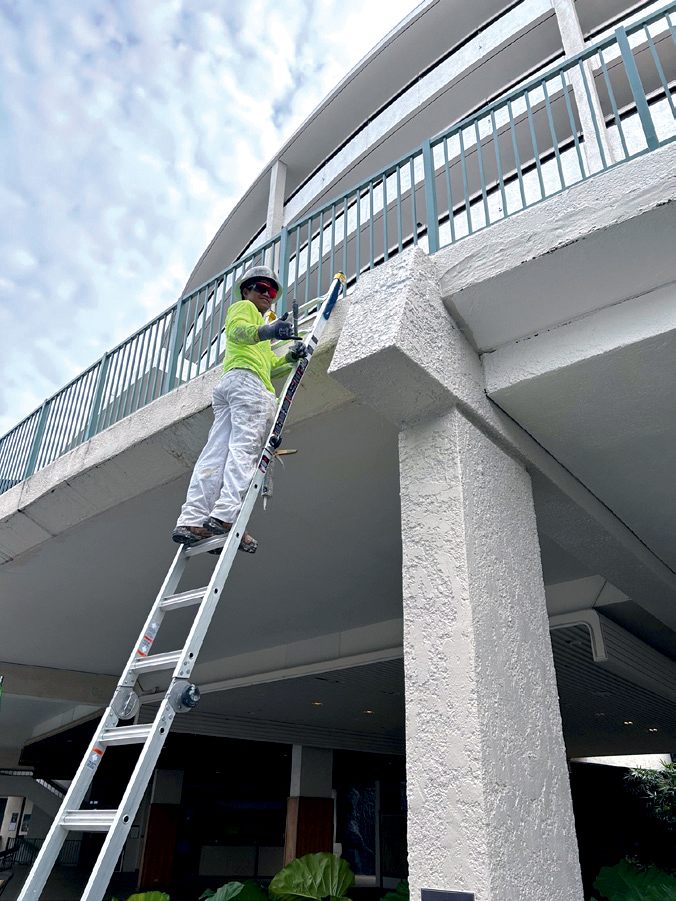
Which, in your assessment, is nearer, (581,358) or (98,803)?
(581,358)

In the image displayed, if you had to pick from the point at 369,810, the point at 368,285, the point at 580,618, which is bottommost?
the point at 369,810

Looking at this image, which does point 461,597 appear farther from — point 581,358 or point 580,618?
point 580,618

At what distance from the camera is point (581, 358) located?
3295mm

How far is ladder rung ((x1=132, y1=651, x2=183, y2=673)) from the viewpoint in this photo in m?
2.71

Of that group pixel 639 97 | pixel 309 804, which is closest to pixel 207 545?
pixel 639 97

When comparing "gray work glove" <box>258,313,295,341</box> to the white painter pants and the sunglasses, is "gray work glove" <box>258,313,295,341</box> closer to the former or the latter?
the white painter pants

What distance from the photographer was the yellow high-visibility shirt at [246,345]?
3.85 metres

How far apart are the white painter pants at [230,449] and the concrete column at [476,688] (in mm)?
898

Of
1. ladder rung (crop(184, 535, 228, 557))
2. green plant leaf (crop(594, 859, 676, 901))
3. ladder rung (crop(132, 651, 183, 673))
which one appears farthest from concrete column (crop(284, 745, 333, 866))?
ladder rung (crop(132, 651, 183, 673))

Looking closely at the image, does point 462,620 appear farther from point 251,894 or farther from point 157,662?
point 251,894

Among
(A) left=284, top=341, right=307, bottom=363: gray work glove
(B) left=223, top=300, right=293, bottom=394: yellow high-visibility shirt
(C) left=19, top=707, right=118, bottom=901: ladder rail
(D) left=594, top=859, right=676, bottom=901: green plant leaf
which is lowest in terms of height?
(D) left=594, top=859, right=676, bottom=901: green plant leaf

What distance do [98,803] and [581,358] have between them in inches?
902

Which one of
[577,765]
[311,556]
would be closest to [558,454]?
[311,556]

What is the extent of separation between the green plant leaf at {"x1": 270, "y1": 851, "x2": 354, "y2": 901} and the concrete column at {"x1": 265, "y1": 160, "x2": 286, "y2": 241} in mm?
10112
